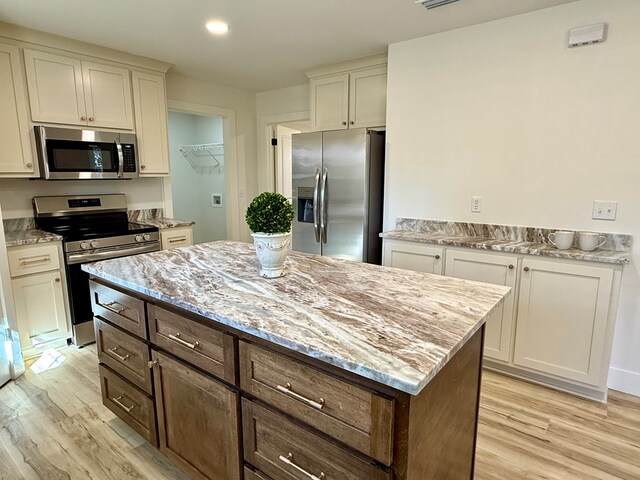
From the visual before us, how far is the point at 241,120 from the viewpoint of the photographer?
472 centimetres

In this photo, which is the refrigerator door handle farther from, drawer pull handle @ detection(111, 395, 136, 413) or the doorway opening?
drawer pull handle @ detection(111, 395, 136, 413)

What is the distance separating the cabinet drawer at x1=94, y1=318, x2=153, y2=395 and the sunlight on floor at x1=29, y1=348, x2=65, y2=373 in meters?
1.07

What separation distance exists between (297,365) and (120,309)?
1.09 m

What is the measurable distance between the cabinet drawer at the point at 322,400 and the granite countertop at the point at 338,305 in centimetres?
8

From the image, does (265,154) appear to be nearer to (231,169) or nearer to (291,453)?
(231,169)

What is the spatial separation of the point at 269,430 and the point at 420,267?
1.91 metres

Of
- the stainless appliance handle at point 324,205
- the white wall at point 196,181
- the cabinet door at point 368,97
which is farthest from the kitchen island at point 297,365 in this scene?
the white wall at point 196,181

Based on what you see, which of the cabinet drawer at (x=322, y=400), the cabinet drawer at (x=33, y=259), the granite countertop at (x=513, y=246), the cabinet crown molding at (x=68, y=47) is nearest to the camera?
the cabinet drawer at (x=322, y=400)

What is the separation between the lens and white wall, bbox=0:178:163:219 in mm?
3029

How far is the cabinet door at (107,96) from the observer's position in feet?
10.4

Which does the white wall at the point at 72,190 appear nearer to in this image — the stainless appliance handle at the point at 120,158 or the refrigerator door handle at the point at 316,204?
the stainless appliance handle at the point at 120,158

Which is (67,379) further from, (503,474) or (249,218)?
(503,474)

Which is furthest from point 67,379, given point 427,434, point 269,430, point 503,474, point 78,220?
point 503,474

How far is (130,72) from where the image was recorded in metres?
3.39
